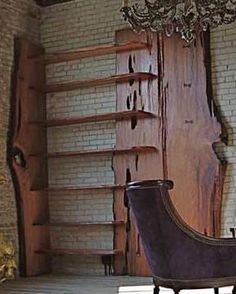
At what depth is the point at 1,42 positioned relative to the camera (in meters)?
7.46

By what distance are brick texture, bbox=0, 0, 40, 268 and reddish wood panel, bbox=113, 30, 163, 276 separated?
1348 mm

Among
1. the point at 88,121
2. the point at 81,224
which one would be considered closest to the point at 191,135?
the point at 88,121

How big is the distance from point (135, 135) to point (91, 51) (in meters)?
1.26

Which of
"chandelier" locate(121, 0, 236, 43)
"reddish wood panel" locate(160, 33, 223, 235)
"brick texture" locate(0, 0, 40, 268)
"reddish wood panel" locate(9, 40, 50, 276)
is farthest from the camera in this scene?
"reddish wood panel" locate(9, 40, 50, 276)

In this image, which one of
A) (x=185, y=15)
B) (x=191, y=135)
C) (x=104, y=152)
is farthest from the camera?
(x=104, y=152)

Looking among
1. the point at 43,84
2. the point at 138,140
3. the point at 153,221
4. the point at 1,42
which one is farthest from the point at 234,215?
the point at 1,42

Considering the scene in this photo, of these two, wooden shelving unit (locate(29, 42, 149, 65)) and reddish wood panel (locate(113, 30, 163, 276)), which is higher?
wooden shelving unit (locate(29, 42, 149, 65))

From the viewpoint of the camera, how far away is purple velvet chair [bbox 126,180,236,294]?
441cm

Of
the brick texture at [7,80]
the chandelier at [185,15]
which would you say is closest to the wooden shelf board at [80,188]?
the brick texture at [7,80]

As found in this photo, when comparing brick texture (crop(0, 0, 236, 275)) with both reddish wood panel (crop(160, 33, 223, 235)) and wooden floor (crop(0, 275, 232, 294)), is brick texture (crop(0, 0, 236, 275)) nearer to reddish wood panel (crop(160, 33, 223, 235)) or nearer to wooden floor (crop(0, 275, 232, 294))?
wooden floor (crop(0, 275, 232, 294))

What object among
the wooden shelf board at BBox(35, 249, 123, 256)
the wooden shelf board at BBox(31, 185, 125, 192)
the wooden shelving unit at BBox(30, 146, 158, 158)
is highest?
the wooden shelving unit at BBox(30, 146, 158, 158)

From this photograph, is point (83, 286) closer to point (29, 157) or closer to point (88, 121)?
point (29, 157)

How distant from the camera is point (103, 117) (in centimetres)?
A: 744

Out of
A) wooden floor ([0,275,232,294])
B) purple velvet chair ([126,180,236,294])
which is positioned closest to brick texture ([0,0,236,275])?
wooden floor ([0,275,232,294])
